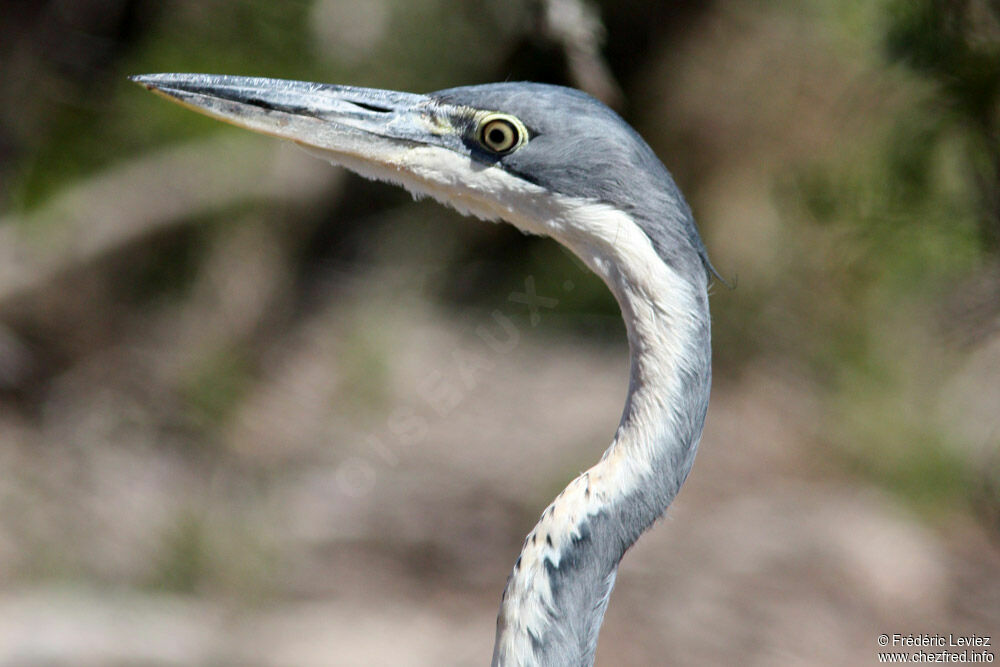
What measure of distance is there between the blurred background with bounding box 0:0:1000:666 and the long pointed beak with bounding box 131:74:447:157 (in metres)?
1.92

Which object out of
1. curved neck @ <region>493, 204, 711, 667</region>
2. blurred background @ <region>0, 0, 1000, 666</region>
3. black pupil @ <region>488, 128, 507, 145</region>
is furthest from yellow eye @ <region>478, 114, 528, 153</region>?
blurred background @ <region>0, 0, 1000, 666</region>

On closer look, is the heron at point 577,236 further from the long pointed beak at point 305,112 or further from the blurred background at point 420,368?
the blurred background at point 420,368

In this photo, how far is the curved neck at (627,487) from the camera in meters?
1.45

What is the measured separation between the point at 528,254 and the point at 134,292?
2229 mm

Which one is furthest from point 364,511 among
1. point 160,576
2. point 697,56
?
point 697,56

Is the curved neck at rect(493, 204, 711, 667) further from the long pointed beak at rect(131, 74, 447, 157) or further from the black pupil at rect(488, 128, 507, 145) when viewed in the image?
the long pointed beak at rect(131, 74, 447, 157)

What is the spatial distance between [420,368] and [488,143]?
12.0 ft

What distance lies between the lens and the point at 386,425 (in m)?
4.94

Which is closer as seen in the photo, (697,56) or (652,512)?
(652,512)

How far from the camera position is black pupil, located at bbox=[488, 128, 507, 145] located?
1.57 metres

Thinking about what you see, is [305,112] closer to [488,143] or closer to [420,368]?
[488,143]

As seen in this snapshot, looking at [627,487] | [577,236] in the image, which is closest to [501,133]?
[577,236]

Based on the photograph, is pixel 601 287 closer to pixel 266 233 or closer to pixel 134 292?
pixel 266 233

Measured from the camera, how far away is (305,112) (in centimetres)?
160
